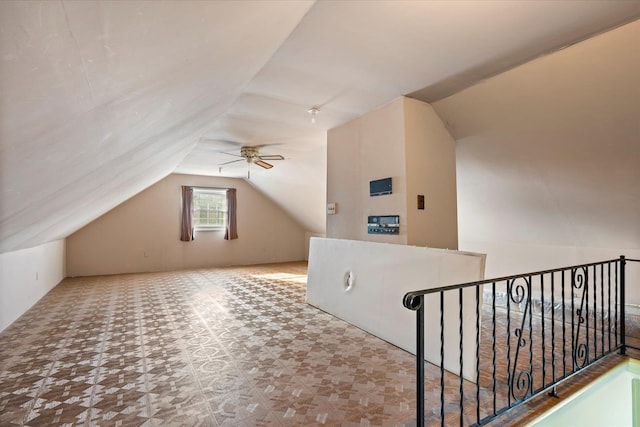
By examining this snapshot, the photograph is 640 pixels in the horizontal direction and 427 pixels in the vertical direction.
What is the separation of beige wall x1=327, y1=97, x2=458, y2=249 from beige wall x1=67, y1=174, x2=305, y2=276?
5336 millimetres

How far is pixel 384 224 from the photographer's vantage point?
3.60m

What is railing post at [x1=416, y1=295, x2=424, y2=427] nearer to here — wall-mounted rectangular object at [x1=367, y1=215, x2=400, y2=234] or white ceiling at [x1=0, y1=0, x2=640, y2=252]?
white ceiling at [x1=0, y1=0, x2=640, y2=252]

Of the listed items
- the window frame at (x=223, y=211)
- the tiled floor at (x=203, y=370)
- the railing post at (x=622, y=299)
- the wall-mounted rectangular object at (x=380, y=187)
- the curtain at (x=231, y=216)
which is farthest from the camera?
the curtain at (x=231, y=216)

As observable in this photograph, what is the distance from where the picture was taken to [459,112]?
11.2ft

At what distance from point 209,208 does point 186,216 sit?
731 mm

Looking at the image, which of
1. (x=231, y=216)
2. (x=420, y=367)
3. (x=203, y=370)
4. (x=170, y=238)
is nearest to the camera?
(x=420, y=367)

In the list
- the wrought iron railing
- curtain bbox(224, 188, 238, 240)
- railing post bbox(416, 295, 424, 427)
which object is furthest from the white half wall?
curtain bbox(224, 188, 238, 240)

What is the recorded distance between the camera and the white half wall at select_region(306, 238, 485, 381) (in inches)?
94.4

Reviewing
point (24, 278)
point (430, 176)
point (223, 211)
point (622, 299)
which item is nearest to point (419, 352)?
point (622, 299)

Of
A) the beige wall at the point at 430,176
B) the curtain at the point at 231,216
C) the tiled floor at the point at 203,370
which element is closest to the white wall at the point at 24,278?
the tiled floor at the point at 203,370

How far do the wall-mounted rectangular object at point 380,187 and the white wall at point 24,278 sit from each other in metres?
4.20

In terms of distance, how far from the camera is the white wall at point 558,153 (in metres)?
2.42

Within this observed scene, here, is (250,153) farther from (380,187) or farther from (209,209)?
(209,209)

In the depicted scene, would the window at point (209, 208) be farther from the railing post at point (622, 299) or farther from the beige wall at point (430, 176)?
the railing post at point (622, 299)
